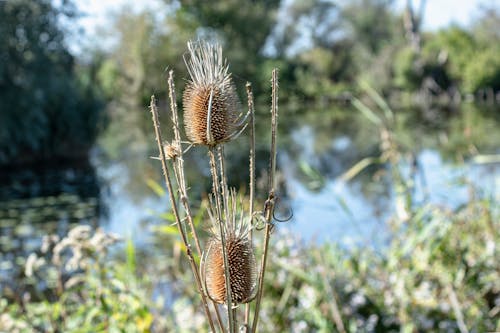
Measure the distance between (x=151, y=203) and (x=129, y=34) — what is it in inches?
1122

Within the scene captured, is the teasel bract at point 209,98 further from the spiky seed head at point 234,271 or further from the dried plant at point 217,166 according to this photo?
the spiky seed head at point 234,271

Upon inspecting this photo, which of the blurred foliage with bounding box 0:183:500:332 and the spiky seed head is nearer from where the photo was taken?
the spiky seed head

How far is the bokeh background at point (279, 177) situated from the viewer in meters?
2.97

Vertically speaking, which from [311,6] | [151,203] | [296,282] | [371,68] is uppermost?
[311,6]

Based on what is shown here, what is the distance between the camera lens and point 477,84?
39.5 meters

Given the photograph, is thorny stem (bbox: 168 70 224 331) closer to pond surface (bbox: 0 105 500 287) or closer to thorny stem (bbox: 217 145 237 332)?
thorny stem (bbox: 217 145 237 332)

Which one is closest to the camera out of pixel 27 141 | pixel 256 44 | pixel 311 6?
pixel 27 141

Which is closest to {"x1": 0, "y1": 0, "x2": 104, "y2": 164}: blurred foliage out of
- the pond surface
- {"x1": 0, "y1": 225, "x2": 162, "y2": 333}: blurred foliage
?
the pond surface

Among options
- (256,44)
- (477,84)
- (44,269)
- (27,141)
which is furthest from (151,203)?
(477,84)

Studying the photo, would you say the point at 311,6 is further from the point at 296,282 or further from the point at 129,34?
the point at 296,282

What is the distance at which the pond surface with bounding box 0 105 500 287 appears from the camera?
207 inches

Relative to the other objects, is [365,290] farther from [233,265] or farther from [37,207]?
[37,207]

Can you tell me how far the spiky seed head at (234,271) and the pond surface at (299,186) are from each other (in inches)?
81.9

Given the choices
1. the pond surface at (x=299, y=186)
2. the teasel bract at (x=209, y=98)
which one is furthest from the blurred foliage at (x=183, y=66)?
the pond surface at (x=299, y=186)
